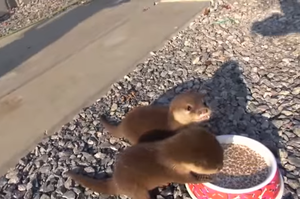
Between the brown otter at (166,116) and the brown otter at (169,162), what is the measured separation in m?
0.20

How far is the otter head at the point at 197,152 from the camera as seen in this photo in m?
2.32

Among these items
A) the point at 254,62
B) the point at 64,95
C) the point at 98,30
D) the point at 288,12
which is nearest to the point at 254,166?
the point at 254,62

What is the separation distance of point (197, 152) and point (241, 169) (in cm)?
54

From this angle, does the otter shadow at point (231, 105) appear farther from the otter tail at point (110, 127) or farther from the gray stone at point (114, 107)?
the otter tail at point (110, 127)

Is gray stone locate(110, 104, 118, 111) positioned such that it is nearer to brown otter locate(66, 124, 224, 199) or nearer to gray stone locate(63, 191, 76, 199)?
gray stone locate(63, 191, 76, 199)

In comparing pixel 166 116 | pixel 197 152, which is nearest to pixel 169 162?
pixel 197 152

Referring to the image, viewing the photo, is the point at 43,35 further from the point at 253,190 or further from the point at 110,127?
the point at 253,190

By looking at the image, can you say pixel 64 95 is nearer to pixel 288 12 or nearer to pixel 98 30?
pixel 98 30

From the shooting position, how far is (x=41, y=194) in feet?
9.68

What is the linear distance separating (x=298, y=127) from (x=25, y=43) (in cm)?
434

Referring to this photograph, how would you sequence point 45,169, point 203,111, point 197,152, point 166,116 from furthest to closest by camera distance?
point 45,169
point 166,116
point 203,111
point 197,152

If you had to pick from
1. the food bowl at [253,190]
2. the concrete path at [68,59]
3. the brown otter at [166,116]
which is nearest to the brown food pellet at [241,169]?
the food bowl at [253,190]

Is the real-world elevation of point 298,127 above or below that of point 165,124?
below

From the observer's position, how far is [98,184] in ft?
9.17
